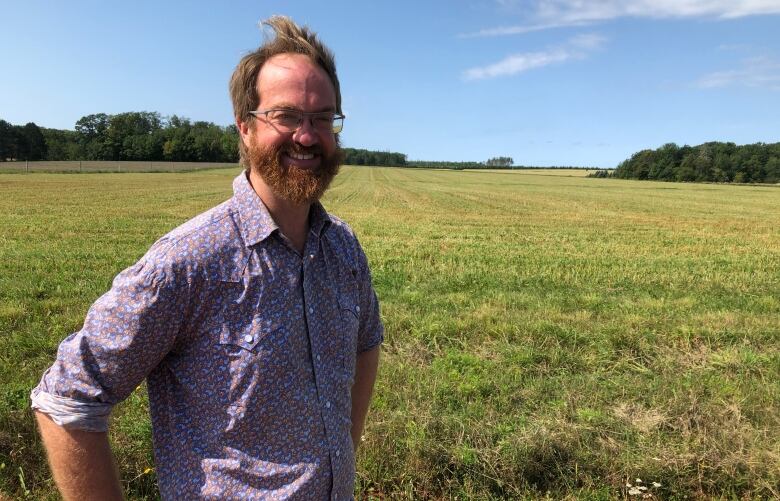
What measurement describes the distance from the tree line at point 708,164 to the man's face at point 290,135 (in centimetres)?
10648

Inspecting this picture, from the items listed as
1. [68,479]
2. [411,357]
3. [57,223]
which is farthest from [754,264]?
[57,223]

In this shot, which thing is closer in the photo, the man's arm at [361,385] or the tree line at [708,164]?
the man's arm at [361,385]

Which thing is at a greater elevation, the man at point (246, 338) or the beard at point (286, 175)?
the beard at point (286, 175)

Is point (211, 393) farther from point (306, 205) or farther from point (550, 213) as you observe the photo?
point (550, 213)

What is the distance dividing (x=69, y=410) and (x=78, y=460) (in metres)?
0.14

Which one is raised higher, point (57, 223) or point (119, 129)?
point (119, 129)

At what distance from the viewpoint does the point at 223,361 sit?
1.41 m

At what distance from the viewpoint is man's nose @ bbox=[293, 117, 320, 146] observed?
5.04ft

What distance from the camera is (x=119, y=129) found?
345ft

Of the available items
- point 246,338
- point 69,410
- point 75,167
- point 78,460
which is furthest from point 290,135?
point 75,167

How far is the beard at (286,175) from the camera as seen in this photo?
4.97ft

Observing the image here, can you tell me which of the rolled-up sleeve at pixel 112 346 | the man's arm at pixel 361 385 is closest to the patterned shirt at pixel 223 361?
the rolled-up sleeve at pixel 112 346

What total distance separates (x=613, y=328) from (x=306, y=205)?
506 cm

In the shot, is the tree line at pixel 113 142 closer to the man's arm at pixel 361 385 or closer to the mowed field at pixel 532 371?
the mowed field at pixel 532 371
